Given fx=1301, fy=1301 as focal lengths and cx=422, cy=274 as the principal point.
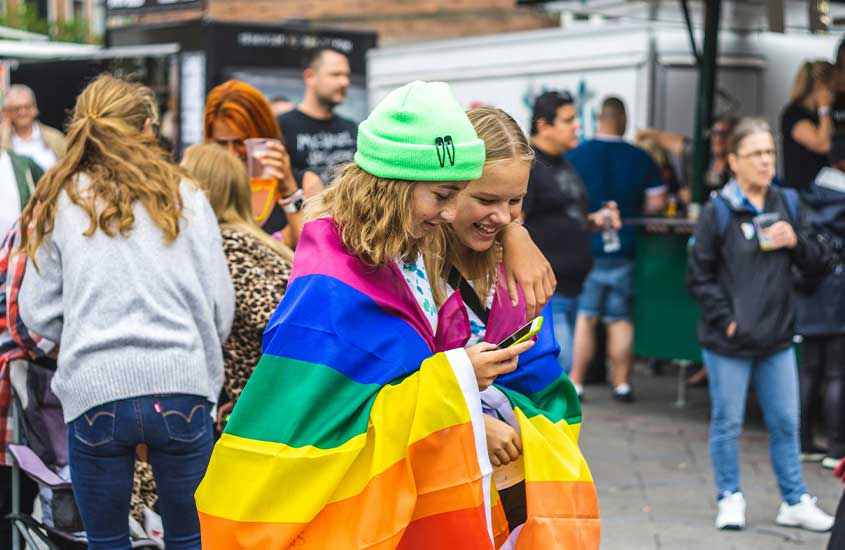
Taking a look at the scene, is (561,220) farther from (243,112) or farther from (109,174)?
(109,174)

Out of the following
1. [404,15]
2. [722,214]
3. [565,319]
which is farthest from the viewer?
[404,15]

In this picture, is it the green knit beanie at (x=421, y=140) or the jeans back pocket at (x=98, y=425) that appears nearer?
the green knit beanie at (x=421, y=140)

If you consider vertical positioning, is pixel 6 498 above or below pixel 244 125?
below

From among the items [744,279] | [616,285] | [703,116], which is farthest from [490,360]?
[703,116]

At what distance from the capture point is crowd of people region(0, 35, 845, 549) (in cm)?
271

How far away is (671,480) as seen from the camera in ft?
23.6

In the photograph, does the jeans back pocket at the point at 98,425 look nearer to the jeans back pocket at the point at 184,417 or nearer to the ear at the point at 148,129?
the jeans back pocket at the point at 184,417

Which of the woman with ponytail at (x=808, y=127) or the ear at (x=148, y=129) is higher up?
the ear at (x=148, y=129)

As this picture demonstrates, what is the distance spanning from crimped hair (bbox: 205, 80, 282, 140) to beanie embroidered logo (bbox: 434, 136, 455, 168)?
2.45m

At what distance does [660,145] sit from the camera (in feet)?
35.5

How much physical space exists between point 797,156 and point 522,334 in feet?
20.9

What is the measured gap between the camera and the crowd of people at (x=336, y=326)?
271 centimetres

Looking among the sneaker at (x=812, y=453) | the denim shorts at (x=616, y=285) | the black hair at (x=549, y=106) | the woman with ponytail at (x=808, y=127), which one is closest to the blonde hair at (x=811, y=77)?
the woman with ponytail at (x=808, y=127)

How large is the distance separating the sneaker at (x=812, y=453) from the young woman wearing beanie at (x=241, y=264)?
4.45m
